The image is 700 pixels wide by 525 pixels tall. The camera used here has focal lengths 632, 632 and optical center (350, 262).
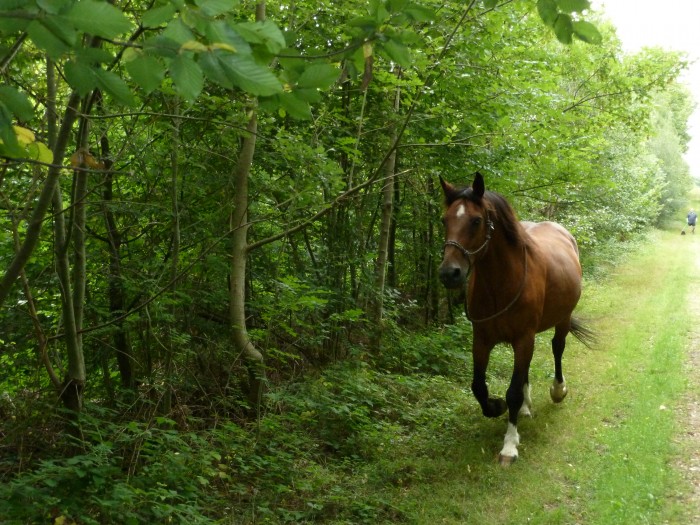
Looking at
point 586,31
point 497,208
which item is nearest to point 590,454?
point 497,208

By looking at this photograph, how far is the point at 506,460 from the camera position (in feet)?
18.4

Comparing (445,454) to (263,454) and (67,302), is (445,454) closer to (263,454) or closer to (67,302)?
(263,454)

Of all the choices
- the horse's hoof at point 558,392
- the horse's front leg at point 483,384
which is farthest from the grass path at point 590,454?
the horse's front leg at point 483,384

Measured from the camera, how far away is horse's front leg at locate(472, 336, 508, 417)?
613 centimetres

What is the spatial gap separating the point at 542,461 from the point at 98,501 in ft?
12.7

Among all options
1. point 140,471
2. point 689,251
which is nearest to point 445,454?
point 140,471

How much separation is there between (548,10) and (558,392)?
5865 mm

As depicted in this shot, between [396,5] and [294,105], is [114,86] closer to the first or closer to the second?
[294,105]

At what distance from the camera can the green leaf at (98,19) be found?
1.40 meters

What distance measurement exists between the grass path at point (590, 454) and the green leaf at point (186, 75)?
12.6ft

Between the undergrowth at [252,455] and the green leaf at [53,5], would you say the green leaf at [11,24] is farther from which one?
the undergrowth at [252,455]

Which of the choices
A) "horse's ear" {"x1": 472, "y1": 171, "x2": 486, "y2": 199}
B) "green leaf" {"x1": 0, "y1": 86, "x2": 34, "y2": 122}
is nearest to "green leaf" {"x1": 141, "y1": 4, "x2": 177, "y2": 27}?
"green leaf" {"x1": 0, "y1": 86, "x2": 34, "y2": 122}

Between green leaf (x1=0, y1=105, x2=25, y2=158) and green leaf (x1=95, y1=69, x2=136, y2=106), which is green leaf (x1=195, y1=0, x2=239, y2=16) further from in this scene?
green leaf (x1=0, y1=105, x2=25, y2=158)

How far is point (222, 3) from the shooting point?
5.14 ft
